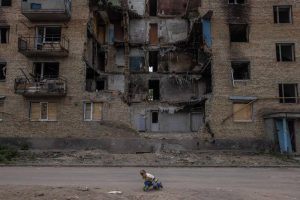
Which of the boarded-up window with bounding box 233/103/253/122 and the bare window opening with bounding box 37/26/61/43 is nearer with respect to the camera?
the boarded-up window with bounding box 233/103/253/122

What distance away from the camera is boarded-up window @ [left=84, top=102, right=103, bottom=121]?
107ft

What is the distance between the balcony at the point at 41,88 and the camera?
31703mm

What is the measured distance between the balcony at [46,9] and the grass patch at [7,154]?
11099 mm

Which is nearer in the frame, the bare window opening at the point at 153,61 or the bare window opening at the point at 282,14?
the bare window opening at the point at 282,14

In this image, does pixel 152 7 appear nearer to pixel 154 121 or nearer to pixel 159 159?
pixel 154 121

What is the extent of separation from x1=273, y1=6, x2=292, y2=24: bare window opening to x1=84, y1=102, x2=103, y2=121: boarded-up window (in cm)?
1692

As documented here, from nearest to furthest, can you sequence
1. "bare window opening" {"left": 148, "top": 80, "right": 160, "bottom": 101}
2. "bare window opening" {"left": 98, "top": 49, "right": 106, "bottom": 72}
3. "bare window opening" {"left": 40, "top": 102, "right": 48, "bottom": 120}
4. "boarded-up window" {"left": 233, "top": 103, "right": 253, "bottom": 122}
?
1. "boarded-up window" {"left": 233, "top": 103, "right": 253, "bottom": 122}
2. "bare window opening" {"left": 40, "top": 102, "right": 48, "bottom": 120}
3. "bare window opening" {"left": 148, "top": 80, "right": 160, "bottom": 101}
4. "bare window opening" {"left": 98, "top": 49, "right": 106, "bottom": 72}

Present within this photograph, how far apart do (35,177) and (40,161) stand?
8406mm

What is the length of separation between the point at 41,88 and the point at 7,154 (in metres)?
6.37

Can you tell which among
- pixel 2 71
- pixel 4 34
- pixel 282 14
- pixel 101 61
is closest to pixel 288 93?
pixel 282 14

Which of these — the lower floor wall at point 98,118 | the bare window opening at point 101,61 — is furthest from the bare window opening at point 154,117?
the bare window opening at point 101,61

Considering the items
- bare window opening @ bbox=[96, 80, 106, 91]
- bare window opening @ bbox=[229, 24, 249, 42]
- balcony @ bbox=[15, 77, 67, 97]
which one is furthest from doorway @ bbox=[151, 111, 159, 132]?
bare window opening @ bbox=[229, 24, 249, 42]

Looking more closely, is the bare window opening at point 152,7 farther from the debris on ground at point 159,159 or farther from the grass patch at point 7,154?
the grass patch at point 7,154

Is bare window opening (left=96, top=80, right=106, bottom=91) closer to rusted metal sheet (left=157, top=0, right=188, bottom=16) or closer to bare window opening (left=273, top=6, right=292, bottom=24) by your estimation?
rusted metal sheet (left=157, top=0, right=188, bottom=16)
